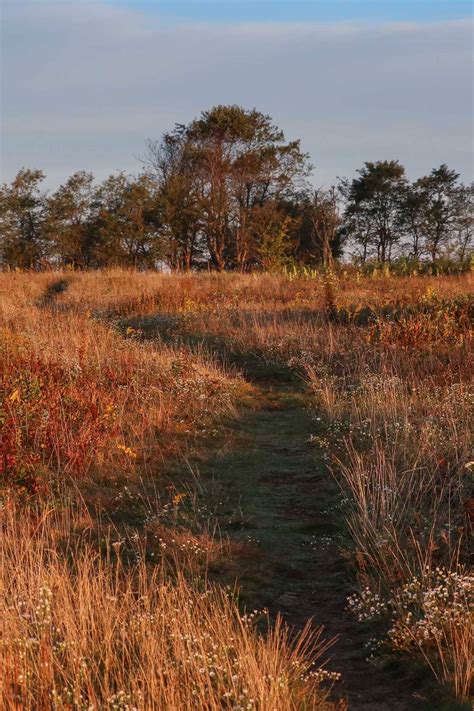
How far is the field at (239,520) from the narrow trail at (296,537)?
0.06ft

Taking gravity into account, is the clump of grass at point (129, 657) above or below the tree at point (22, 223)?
below

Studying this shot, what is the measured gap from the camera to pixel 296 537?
5863 millimetres

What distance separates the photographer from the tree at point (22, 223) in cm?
3912

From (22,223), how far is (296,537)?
36938 millimetres

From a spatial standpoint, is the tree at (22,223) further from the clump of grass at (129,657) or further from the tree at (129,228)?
the clump of grass at (129,657)

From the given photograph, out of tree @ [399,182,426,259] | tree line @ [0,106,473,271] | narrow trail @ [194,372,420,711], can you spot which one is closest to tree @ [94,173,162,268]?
tree line @ [0,106,473,271]

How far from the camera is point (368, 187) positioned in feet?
147

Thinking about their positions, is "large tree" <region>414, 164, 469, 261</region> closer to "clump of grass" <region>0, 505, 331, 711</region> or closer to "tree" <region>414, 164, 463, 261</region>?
"tree" <region>414, 164, 463, 261</region>

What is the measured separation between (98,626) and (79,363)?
6429 mm

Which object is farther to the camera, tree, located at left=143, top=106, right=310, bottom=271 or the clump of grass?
tree, located at left=143, top=106, right=310, bottom=271

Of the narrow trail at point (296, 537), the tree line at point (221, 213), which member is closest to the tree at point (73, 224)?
the tree line at point (221, 213)

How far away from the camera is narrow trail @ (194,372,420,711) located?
13.0 ft

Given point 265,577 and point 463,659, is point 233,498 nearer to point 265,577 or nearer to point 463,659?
point 265,577

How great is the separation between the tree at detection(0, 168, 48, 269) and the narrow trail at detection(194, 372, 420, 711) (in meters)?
31.9
